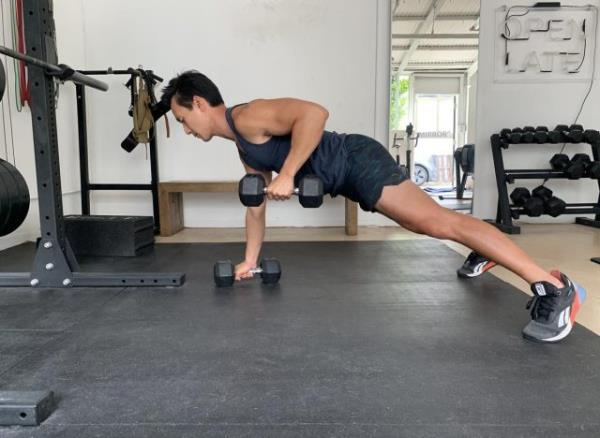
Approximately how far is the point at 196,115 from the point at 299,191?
0.54m

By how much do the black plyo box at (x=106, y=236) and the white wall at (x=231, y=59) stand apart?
4.32 ft

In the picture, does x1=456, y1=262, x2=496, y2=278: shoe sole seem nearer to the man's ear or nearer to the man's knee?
the man's knee

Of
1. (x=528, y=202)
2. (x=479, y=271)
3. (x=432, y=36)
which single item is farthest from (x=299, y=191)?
(x=432, y=36)

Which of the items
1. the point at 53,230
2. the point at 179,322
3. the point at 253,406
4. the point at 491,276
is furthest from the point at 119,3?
the point at 253,406

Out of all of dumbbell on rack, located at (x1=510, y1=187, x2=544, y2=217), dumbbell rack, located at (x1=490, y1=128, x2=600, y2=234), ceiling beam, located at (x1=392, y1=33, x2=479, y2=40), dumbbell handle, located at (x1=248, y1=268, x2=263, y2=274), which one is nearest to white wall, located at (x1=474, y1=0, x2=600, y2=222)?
dumbbell rack, located at (x1=490, y1=128, x2=600, y2=234)

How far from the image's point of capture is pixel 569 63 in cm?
438

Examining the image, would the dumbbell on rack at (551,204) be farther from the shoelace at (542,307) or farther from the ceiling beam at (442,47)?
the ceiling beam at (442,47)

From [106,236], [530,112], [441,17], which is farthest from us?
[441,17]

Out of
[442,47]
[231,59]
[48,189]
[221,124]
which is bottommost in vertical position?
[48,189]

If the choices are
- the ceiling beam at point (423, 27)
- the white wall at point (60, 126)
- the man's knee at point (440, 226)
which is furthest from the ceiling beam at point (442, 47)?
the man's knee at point (440, 226)

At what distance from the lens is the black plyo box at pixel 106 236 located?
3006mm

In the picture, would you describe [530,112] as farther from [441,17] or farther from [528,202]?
[441,17]

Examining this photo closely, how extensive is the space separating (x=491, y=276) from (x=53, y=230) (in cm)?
215

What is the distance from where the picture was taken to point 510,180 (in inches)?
159
